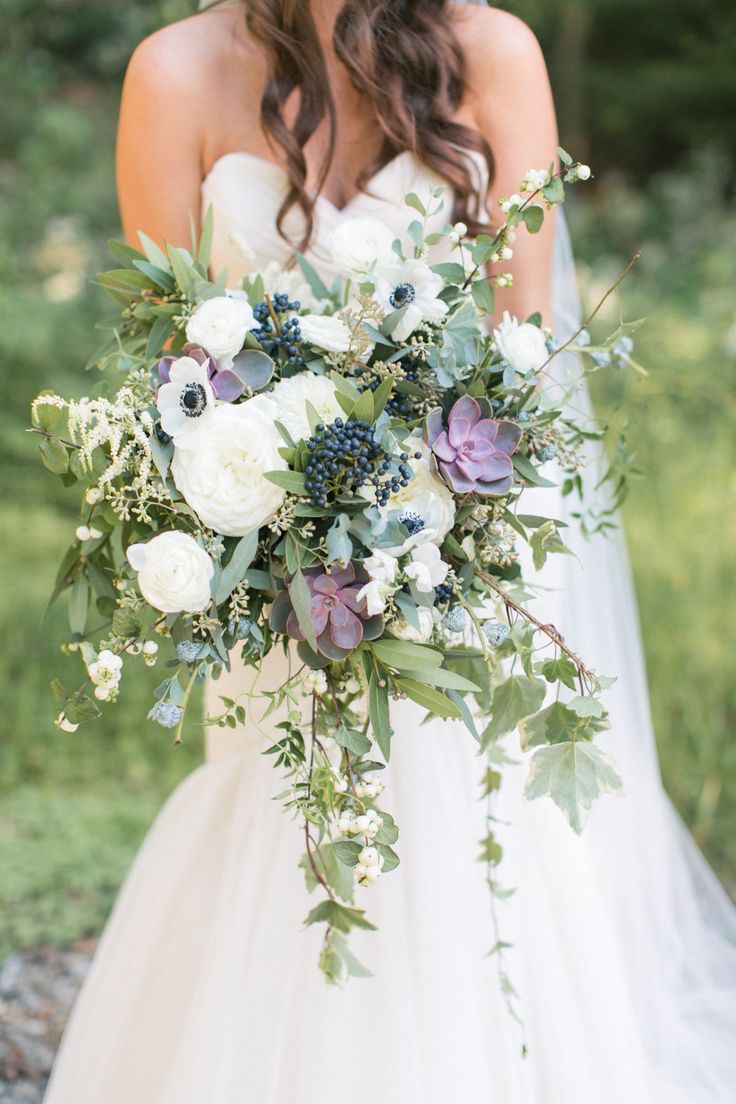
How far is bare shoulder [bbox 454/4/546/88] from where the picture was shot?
196 centimetres

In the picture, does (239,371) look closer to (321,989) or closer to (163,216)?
(163,216)

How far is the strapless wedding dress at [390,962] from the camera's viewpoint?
66.9 inches

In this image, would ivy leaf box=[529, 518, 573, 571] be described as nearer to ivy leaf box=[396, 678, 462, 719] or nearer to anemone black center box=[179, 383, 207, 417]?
ivy leaf box=[396, 678, 462, 719]

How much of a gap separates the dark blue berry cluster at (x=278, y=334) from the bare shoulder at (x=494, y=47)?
2.87ft

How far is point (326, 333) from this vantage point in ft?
4.47

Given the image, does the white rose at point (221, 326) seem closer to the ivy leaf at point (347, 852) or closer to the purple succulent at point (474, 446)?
the purple succulent at point (474, 446)

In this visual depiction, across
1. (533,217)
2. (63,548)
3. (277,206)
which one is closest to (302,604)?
(533,217)

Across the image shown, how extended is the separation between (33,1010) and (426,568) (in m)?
1.88

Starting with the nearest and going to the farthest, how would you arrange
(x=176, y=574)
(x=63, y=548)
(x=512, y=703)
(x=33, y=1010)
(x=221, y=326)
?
(x=176, y=574)
(x=221, y=326)
(x=512, y=703)
(x=33, y=1010)
(x=63, y=548)

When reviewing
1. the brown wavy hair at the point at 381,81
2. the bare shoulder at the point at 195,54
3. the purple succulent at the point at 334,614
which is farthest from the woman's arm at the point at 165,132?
the purple succulent at the point at 334,614

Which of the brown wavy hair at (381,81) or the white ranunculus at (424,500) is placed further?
the brown wavy hair at (381,81)

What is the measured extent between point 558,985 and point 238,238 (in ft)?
4.60

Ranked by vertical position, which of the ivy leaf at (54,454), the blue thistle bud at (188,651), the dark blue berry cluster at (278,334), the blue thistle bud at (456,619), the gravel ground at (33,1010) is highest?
the dark blue berry cluster at (278,334)

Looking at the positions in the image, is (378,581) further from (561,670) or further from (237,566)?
(561,670)
